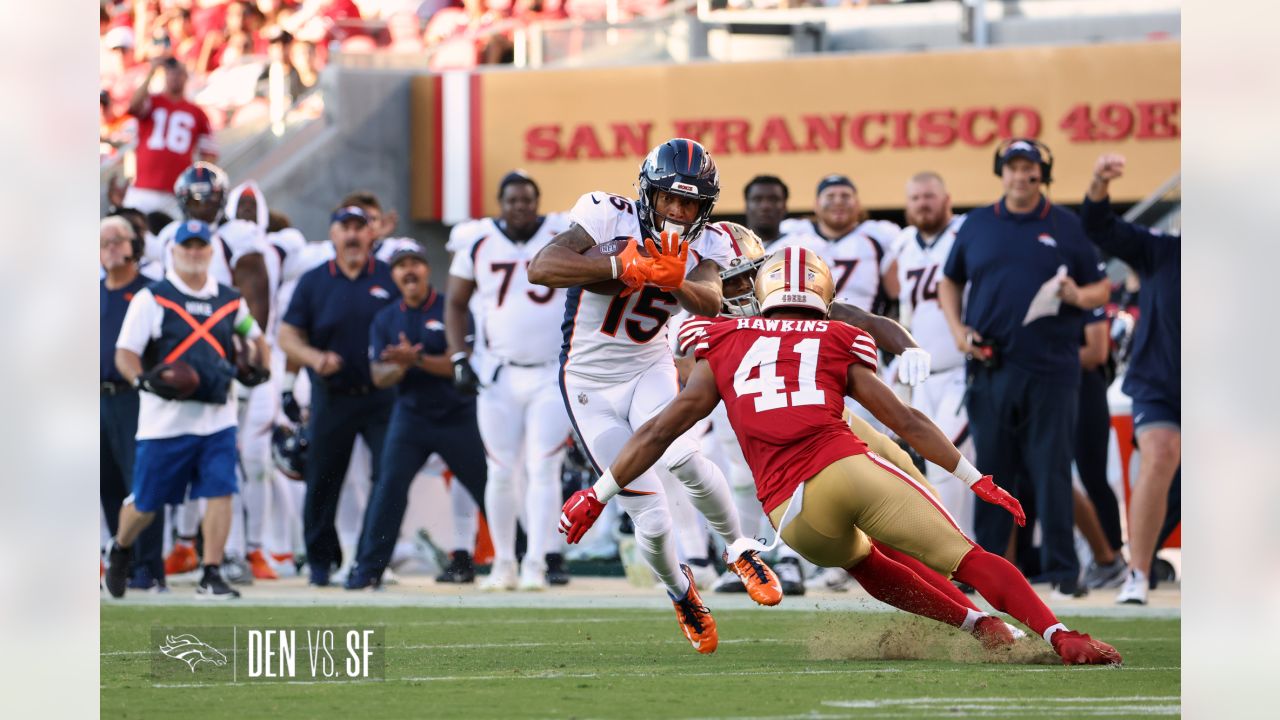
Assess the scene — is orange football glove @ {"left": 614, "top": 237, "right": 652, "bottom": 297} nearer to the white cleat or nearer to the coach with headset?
the coach with headset

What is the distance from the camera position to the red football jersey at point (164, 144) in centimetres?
1416

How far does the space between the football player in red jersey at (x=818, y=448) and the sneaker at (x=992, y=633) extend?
30cm

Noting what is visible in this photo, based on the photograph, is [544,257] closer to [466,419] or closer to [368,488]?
[466,419]

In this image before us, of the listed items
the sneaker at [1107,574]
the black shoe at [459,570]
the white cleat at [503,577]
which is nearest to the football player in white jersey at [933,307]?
the sneaker at [1107,574]

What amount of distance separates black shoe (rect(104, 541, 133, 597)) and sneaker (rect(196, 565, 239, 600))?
36 cm

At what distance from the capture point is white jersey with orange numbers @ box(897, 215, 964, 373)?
31.8ft

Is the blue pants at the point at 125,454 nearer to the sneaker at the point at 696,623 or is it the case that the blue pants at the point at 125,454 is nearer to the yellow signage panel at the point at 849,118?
the sneaker at the point at 696,623

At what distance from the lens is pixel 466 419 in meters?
10.3

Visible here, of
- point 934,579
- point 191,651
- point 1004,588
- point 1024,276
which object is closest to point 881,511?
point 1004,588

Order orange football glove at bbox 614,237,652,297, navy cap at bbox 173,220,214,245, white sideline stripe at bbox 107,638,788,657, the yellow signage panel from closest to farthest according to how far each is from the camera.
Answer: orange football glove at bbox 614,237,652,297
white sideline stripe at bbox 107,638,788,657
navy cap at bbox 173,220,214,245
the yellow signage panel

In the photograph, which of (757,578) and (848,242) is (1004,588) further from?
(848,242)

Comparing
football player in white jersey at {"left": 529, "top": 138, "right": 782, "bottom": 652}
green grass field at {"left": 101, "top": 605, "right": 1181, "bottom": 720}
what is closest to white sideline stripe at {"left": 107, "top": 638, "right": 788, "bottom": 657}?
green grass field at {"left": 101, "top": 605, "right": 1181, "bottom": 720}

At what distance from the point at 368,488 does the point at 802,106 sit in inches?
347

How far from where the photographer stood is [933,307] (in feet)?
31.8
